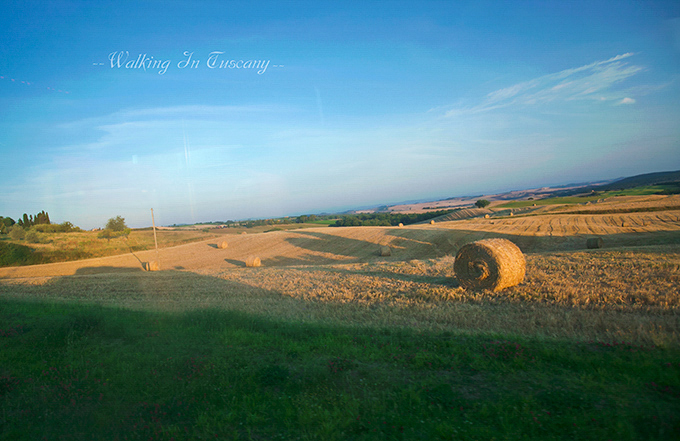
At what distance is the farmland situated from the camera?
4.28 metres

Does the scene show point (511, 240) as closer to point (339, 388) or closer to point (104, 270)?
point (339, 388)

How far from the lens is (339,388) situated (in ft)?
17.1

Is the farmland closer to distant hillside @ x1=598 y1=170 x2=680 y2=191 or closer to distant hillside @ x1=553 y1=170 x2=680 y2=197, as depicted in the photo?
distant hillside @ x1=598 y1=170 x2=680 y2=191

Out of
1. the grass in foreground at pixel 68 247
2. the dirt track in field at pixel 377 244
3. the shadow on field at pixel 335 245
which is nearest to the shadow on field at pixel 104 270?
the dirt track in field at pixel 377 244

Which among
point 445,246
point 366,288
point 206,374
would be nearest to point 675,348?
point 206,374

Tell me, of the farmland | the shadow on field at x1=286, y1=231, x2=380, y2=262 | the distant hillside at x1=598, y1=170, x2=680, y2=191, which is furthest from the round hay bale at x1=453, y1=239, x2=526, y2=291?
the distant hillside at x1=598, y1=170, x2=680, y2=191

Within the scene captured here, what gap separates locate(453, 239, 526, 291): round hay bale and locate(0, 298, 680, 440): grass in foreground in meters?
5.14

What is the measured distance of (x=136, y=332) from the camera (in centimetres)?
852

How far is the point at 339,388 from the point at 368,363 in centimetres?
101

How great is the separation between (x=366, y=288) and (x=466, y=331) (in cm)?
602

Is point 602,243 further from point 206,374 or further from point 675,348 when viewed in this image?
point 206,374

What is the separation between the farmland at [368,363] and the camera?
428cm

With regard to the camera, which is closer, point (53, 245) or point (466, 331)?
point (466, 331)

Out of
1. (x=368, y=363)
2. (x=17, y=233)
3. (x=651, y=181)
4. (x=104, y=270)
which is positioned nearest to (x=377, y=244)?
(x=104, y=270)
